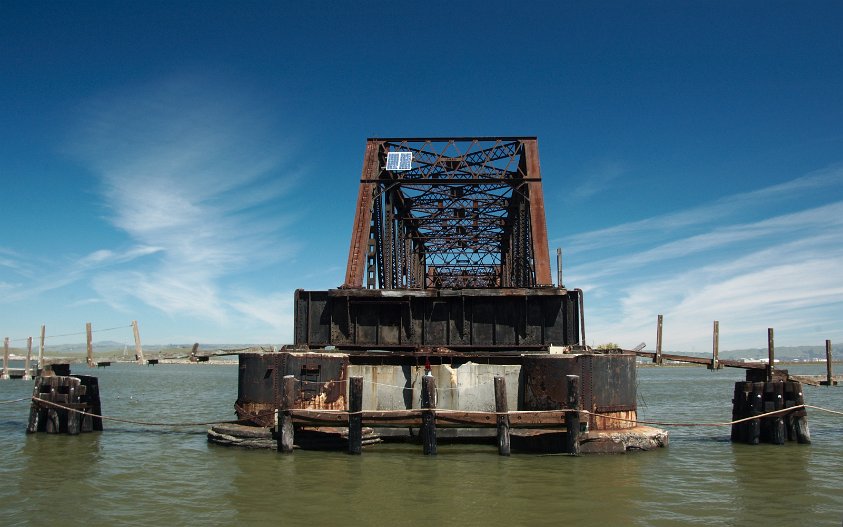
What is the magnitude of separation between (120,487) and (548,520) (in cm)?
879

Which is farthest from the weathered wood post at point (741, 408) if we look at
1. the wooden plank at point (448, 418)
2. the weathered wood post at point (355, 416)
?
the weathered wood post at point (355, 416)

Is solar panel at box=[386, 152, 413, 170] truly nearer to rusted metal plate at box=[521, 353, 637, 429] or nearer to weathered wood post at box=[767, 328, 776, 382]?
rusted metal plate at box=[521, 353, 637, 429]

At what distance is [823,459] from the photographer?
16.0 meters

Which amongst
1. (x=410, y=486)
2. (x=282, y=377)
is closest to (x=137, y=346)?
(x=282, y=377)

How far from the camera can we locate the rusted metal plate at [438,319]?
18172mm

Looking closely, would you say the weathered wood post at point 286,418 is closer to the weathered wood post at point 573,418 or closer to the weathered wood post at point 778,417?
the weathered wood post at point 573,418

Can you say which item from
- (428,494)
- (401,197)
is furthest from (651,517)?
(401,197)

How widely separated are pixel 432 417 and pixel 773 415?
10214 millimetres

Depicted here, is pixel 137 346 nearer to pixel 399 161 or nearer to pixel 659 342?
pixel 399 161

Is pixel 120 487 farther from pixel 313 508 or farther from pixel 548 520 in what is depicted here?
pixel 548 520

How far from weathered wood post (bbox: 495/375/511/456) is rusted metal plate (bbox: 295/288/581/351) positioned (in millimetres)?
2934

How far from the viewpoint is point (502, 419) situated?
15320 millimetres

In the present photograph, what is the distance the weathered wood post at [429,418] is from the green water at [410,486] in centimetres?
31

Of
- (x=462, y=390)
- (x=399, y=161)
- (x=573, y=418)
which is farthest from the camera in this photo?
(x=399, y=161)
